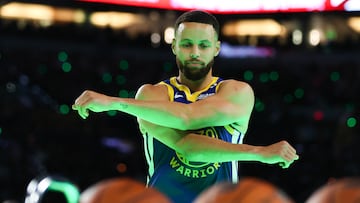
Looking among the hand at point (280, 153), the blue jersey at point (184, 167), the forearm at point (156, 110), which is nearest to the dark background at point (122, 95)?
the blue jersey at point (184, 167)

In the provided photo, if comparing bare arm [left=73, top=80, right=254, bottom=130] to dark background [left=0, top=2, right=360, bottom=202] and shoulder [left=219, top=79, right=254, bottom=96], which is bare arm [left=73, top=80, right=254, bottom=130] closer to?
shoulder [left=219, top=79, right=254, bottom=96]

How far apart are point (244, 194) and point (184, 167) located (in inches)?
86.8

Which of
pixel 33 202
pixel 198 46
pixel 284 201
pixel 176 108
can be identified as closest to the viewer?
pixel 284 201

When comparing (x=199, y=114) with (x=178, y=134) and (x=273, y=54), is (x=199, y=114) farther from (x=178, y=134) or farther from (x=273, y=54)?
(x=273, y=54)

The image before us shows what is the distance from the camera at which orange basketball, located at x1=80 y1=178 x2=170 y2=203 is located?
90.2 inches

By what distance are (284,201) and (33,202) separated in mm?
1038

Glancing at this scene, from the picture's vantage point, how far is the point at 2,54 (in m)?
17.6

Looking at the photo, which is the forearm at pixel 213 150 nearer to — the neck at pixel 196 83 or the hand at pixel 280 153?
the hand at pixel 280 153

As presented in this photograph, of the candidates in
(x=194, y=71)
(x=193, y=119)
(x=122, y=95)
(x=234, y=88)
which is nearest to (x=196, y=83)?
(x=194, y=71)

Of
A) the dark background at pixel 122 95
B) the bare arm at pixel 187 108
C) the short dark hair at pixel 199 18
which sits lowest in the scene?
the dark background at pixel 122 95

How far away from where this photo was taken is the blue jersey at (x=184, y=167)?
4.47 m

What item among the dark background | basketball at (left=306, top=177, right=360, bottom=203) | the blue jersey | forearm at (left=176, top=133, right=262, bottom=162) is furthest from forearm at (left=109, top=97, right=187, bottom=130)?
the dark background

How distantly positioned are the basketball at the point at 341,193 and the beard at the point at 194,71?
7.52 ft

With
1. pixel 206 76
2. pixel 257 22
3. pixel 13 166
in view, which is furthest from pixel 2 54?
pixel 206 76
